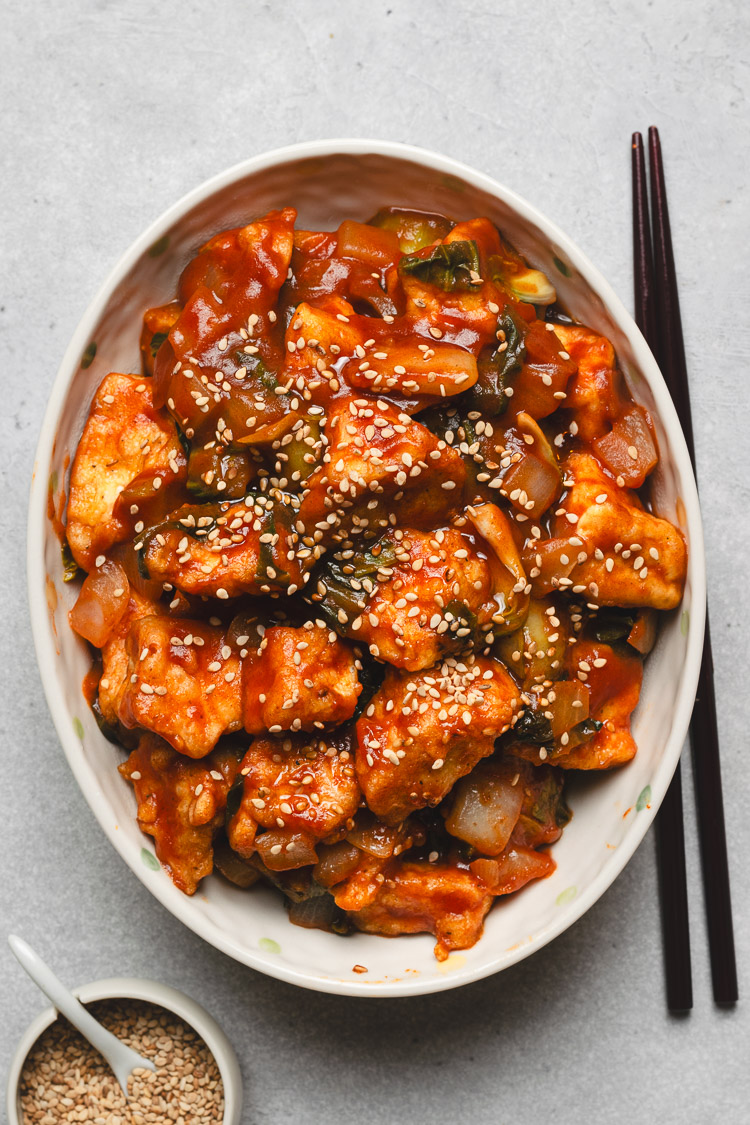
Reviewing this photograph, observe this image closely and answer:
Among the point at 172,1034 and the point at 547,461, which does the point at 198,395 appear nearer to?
the point at 547,461

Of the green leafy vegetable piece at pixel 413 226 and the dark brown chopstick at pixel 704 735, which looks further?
the dark brown chopstick at pixel 704 735

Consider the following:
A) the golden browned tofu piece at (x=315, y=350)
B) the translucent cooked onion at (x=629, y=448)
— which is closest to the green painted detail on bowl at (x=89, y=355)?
the golden browned tofu piece at (x=315, y=350)

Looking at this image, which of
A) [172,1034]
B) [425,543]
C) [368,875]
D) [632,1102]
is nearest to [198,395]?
[425,543]

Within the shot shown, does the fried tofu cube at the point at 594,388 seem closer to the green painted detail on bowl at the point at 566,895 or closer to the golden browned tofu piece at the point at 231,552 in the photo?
the golden browned tofu piece at the point at 231,552

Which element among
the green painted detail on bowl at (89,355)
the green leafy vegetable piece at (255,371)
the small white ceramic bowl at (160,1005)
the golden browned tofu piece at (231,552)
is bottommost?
the small white ceramic bowl at (160,1005)

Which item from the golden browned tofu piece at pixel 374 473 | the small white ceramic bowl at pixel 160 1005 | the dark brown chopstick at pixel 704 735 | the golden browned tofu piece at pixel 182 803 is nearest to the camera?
the golden browned tofu piece at pixel 374 473
